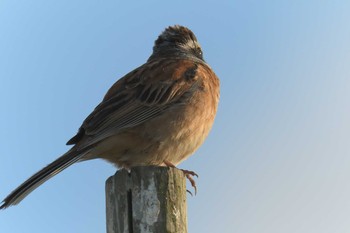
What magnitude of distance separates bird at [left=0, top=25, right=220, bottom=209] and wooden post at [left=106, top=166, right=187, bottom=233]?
5.36 ft

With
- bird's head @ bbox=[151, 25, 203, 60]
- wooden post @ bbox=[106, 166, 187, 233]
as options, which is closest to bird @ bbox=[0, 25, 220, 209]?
bird's head @ bbox=[151, 25, 203, 60]

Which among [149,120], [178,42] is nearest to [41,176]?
[149,120]

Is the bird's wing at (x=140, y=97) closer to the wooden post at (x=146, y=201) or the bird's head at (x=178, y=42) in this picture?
the bird's head at (x=178, y=42)

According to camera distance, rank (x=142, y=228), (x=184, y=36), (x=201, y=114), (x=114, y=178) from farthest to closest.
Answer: (x=184, y=36)
(x=201, y=114)
(x=114, y=178)
(x=142, y=228)

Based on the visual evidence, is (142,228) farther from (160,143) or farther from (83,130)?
(83,130)

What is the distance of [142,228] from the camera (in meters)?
3.93

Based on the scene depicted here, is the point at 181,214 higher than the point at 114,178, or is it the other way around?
the point at 114,178

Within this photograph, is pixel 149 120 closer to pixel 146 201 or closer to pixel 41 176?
pixel 41 176

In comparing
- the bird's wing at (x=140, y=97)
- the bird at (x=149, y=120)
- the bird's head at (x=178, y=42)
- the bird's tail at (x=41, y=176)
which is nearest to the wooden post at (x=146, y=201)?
the bird's tail at (x=41, y=176)

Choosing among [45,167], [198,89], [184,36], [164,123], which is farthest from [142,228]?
[184,36]

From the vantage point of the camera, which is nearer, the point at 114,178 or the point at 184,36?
the point at 114,178

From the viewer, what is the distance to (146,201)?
4.00 meters

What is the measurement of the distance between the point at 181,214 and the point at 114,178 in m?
0.52

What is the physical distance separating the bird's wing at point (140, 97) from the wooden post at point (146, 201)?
2.00 m
